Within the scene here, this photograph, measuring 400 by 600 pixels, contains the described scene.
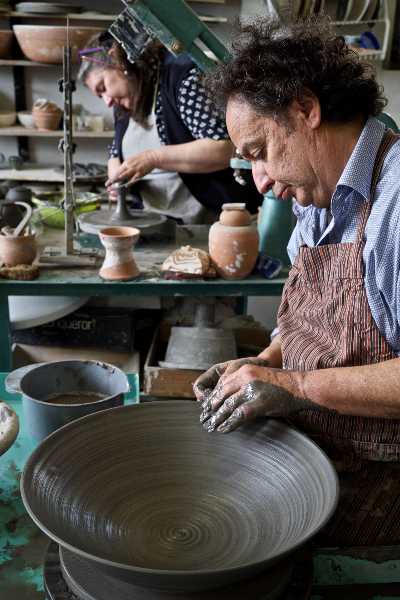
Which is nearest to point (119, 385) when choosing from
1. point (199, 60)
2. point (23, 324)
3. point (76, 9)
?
point (199, 60)

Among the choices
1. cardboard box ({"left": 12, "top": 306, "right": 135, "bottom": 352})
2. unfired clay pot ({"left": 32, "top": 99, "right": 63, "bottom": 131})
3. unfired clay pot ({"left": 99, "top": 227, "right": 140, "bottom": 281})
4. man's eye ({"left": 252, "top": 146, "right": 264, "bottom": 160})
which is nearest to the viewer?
man's eye ({"left": 252, "top": 146, "right": 264, "bottom": 160})

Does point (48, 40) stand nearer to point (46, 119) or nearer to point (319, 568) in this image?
point (46, 119)

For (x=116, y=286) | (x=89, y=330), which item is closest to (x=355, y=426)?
(x=116, y=286)

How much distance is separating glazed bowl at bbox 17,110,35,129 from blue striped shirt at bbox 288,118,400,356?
389 centimetres

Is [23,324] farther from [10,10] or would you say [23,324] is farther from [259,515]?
[10,10]

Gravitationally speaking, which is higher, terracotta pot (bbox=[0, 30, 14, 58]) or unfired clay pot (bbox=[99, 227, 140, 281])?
terracotta pot (bbox=[0, 30, 14, 58])

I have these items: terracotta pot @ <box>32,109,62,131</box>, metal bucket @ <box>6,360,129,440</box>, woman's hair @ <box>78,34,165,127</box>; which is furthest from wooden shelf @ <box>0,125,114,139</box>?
metal bucket @ <box>6,360,129,440</box>

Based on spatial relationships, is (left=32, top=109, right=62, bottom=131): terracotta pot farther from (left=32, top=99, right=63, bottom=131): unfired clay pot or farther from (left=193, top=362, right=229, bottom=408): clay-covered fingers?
(left=193, top=362, right=229, bottom=408): clay-covered fingers

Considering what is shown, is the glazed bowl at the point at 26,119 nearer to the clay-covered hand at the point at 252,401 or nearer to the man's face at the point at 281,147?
the man's face at the point at 281,147

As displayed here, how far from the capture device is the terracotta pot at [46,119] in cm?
452

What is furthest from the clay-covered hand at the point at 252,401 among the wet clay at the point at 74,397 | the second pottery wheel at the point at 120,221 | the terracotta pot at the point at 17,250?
the second pottery wheel at the point at 120,221

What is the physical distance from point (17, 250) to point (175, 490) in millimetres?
1498

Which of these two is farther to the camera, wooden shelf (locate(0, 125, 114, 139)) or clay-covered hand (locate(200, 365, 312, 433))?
wooden shelf (locate(0, 125, 114, 139))

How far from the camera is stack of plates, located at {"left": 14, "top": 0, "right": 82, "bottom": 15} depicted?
419 cm
